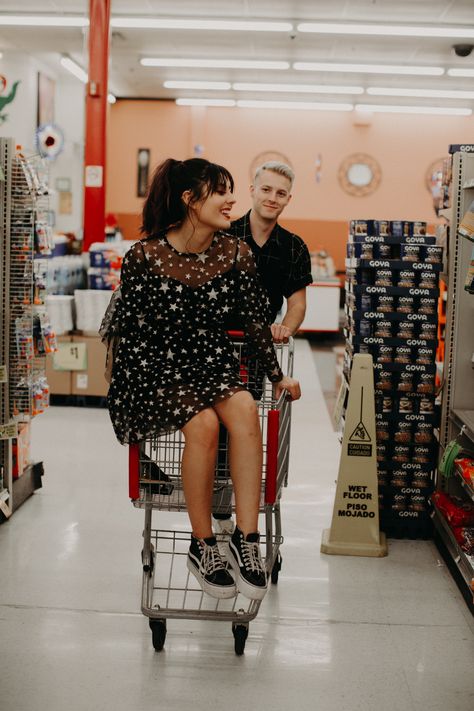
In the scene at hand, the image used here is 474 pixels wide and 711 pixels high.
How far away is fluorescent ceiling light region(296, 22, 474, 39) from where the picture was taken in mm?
9852

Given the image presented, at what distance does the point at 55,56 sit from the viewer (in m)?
12.8

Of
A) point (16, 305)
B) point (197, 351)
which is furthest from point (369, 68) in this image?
point (197, 351)

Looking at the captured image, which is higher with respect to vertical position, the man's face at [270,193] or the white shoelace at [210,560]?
the man's face at [270,193]

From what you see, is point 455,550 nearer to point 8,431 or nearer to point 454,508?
point 454,508

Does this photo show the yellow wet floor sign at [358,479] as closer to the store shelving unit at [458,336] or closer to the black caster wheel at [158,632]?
the store shelving unit at [458,336]

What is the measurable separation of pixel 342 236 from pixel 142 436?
13.9 m

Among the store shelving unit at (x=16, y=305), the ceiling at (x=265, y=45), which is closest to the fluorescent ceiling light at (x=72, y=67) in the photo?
the ceiling at (x=265, y=45)

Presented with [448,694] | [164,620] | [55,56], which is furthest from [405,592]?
[55,56]

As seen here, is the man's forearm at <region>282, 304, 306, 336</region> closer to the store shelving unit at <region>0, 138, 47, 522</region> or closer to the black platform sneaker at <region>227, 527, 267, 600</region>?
the black platform sneaker at <region>227, 527, 267, 600</region>

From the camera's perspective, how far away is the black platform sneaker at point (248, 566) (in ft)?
8.75

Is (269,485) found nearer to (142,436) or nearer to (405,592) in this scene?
(142,436)

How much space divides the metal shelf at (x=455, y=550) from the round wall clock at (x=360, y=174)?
1290 centimetres

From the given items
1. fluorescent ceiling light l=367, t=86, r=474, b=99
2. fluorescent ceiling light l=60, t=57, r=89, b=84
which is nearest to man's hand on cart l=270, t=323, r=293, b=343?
fluorescent ceiling light l=60, t=57, r=89, b=84

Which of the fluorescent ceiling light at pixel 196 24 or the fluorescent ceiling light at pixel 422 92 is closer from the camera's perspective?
the fluorescent ceiling light at pixel 196 24
